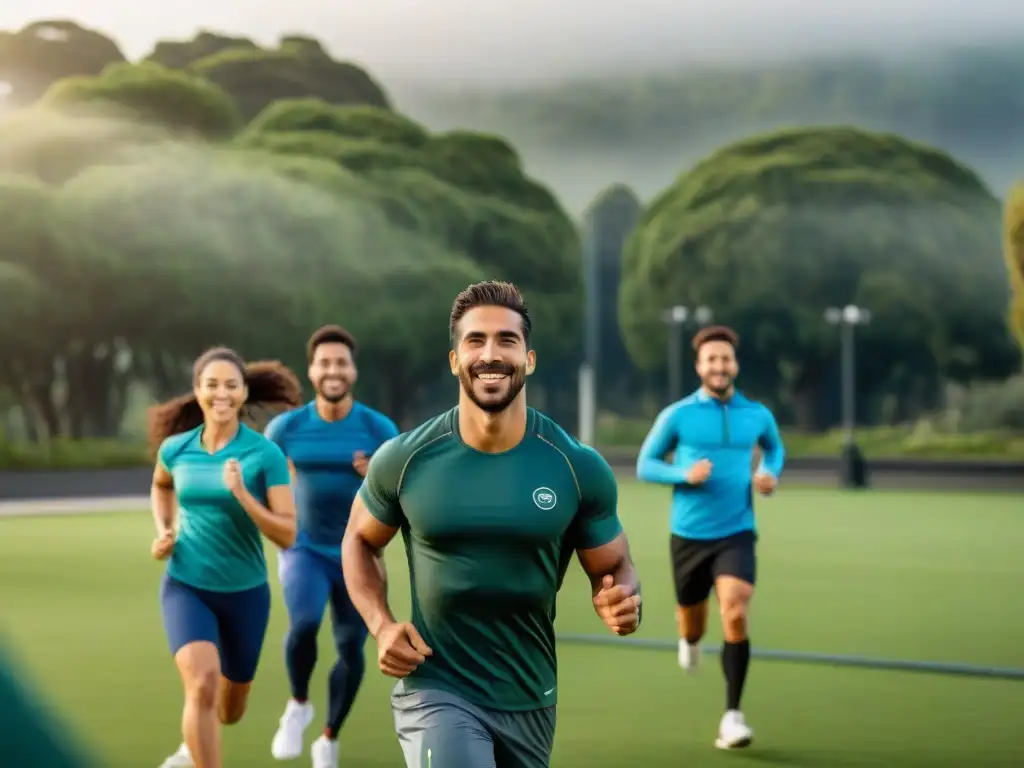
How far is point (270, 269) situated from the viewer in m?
55.7

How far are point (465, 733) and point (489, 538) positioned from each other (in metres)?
0.53

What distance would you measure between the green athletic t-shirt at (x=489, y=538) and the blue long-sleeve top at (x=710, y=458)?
450 cm

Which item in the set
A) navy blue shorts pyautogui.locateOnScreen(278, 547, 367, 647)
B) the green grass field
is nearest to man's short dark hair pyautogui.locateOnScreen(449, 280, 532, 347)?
navy blue shorts pyautogui.locateOnScreen(278, 547, 367, 647)

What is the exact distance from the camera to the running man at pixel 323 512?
853 cm

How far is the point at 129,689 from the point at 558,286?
185ft

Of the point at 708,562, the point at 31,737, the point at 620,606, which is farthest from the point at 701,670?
the point at 620,606

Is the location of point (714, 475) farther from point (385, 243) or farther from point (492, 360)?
point (385, 243)

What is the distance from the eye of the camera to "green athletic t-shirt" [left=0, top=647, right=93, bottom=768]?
6926mm

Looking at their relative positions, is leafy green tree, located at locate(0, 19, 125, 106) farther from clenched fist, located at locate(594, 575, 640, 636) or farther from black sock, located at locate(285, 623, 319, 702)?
clenched fist, located at locate(594, 575, 640, 636)

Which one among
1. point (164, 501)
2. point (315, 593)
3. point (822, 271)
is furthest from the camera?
point (822, 271)

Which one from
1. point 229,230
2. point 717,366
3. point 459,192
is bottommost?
point 717,366

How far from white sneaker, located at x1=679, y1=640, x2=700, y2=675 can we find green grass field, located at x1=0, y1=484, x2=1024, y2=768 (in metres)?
0.26

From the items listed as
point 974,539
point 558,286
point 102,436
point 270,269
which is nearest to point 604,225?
point 558,286

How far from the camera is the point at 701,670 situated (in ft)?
38.6
